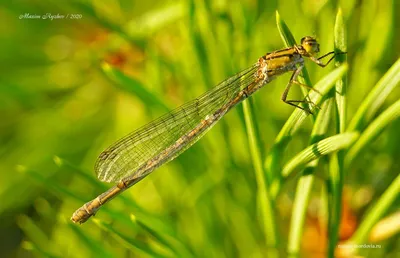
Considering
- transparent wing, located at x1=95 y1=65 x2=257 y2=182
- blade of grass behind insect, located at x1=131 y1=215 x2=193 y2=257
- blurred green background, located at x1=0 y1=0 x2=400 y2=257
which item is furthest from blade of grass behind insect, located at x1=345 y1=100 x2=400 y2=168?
transparent wing, located at x1=95 y1=65 x2=257 y2=182

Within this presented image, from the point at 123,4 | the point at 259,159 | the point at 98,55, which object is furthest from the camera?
the point at 123,4

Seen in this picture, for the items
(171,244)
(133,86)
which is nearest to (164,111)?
(133,86)

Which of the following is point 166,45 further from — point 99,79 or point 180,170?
point 180,170

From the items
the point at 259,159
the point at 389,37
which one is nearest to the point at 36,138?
the point at 259,159

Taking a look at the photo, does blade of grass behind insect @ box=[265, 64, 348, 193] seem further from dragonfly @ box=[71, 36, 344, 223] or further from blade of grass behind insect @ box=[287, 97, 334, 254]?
dragonfly @ box=[71, 36, 344, 223]

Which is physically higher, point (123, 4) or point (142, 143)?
point (123, 4)
